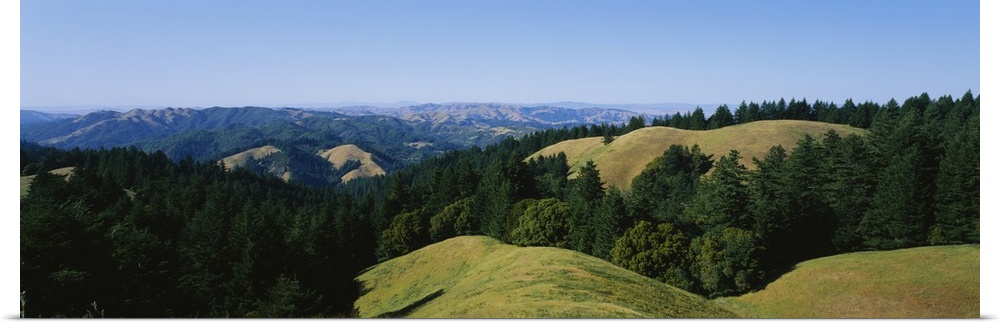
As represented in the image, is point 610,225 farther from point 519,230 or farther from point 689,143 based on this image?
point 689,143

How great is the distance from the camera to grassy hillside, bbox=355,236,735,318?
70.5ft

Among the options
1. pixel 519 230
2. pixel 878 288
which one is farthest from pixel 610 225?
pixel 878 288

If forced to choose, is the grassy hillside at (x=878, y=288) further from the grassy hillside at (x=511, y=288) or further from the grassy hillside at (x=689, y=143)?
the grassy hillside at (x=689, y=143)

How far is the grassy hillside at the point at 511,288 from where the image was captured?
21484mm

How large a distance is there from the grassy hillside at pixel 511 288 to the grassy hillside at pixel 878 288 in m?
6.67

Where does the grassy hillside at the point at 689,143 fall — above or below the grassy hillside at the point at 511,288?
above

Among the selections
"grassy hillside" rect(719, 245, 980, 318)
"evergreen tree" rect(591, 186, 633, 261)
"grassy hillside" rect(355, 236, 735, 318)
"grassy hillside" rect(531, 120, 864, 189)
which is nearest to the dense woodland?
"evergreen tree" rect(591, 186, 633, 261)

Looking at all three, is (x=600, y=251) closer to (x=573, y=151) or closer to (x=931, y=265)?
(x=931, y=265)

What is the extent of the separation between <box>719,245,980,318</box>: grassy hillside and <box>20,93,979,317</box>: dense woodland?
3763 millimetres

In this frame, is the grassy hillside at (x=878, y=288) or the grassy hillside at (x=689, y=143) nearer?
the grassy hillside at (x=878, y=288)

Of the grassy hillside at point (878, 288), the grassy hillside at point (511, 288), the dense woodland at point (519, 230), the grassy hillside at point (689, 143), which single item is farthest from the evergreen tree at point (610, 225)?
the grassy hillside at point (689, 143)

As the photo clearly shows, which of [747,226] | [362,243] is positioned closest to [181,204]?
[362,243]

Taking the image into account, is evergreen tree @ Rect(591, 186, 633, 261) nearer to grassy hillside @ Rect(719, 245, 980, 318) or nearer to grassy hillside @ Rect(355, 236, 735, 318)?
grassy hillside @ Rect(355, 236, 735, 318)

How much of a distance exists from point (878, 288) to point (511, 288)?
73.1 ft
